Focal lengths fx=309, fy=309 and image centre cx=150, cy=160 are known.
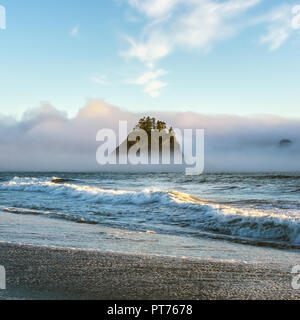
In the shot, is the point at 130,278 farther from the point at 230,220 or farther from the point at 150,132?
the point at 150,132

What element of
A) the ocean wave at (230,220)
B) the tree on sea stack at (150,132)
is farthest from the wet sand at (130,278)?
the tree on sea stack at (150,132)

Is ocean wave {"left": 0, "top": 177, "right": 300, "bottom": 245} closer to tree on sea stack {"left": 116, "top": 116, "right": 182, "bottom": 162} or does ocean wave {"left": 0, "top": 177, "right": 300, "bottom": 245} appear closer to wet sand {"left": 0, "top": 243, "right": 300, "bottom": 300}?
wet sand {"left": 0, "top": 243, "right": 300, "bottom": 300}

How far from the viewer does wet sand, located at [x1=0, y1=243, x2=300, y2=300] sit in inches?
122

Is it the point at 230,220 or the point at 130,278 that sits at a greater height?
the point at 130,278

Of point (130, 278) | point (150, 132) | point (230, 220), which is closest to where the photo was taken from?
point (130, 278)

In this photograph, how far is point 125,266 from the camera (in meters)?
4.09

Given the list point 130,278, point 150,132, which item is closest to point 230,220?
point 130,278

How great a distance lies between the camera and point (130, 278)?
3598mm

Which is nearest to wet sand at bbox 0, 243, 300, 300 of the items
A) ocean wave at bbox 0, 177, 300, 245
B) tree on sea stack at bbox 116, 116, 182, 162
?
ocean wave at bbox 0, 177, 300, 245

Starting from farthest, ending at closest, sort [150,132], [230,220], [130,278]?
[150,132]
[230,220]
[130,278]
